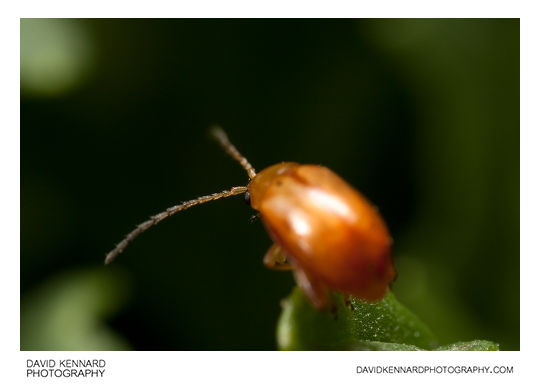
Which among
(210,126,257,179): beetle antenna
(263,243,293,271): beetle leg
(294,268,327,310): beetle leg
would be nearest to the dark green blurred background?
(210,126,257,179): beetle antenna

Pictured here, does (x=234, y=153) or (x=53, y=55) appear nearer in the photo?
(x=234, y=153)

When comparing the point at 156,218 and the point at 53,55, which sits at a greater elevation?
the point at 53,55

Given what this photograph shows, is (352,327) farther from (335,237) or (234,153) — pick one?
(234,153)

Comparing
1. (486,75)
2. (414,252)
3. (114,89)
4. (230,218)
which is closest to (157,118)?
(114,89)

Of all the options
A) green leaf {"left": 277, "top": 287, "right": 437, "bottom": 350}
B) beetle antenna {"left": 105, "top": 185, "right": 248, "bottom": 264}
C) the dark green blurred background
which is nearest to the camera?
green leaf {"left": 277, "top": 287, "right": 437, "bottom": 350}

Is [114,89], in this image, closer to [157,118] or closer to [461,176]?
[157,118]

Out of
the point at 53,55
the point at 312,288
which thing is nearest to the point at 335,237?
the point at 312,288
